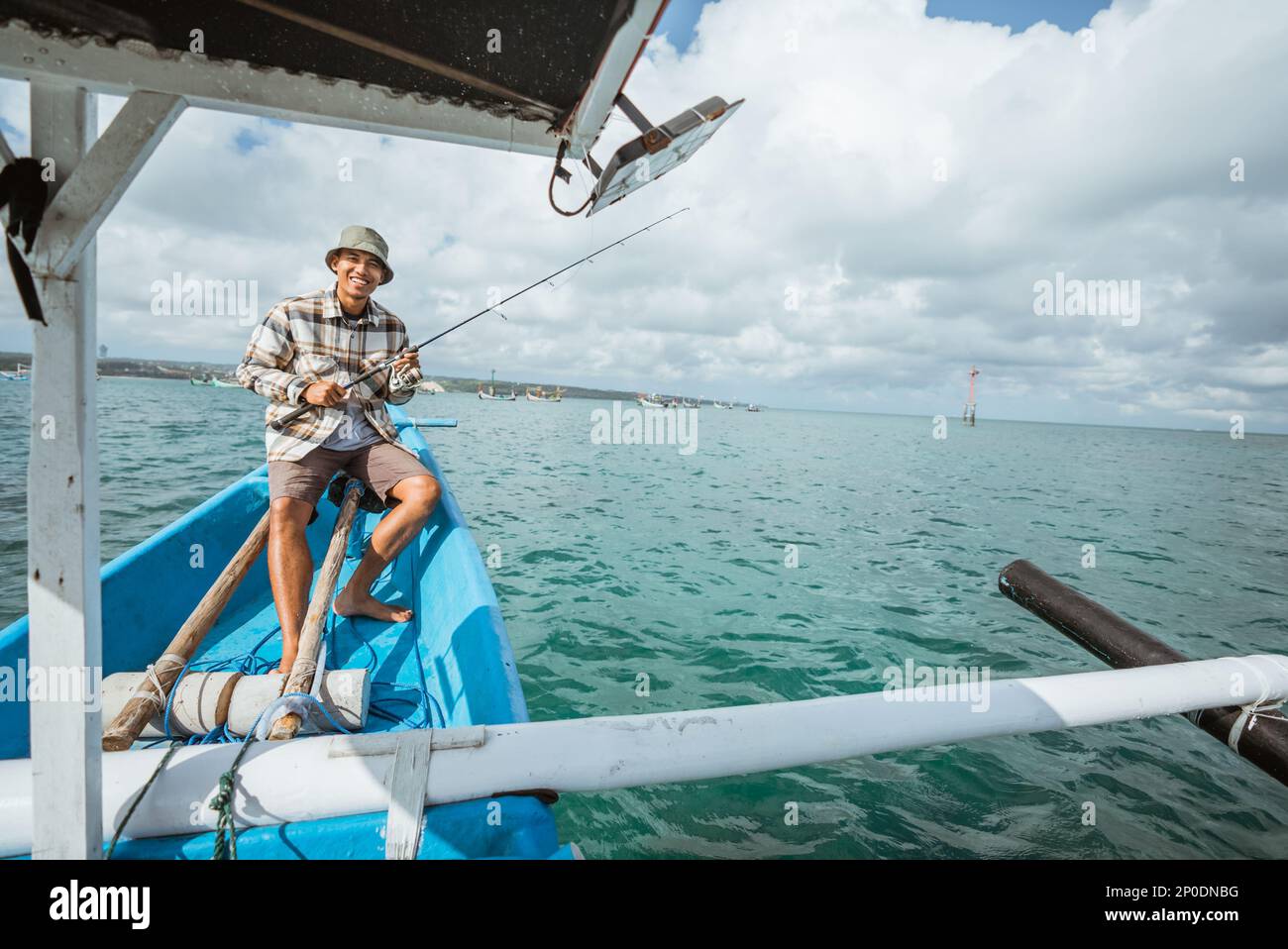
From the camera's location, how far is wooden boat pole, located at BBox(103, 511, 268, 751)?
2.31m

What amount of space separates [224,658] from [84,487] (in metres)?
2.80

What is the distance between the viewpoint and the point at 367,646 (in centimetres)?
382

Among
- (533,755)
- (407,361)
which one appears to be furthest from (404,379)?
(533,755)

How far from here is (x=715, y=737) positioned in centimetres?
200

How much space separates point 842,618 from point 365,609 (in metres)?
5.31

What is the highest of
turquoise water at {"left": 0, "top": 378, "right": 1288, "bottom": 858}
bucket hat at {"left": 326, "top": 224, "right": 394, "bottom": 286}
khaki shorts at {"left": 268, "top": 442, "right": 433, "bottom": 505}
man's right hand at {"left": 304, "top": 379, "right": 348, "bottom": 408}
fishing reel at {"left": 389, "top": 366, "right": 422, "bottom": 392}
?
bucket hat at {"left": 326, "top": 224, "right": 394, "bottom": 286}

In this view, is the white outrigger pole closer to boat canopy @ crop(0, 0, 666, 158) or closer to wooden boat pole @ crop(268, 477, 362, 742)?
wooden boat pole @ crop(268, 477, 362, 742)

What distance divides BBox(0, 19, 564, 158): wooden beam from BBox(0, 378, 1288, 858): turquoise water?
3.50m

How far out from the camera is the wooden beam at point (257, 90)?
1244 millimetres

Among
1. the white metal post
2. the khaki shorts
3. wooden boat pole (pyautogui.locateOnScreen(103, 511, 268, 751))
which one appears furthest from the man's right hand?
the white metal post

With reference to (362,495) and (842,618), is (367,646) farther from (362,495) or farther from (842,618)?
(842,618)

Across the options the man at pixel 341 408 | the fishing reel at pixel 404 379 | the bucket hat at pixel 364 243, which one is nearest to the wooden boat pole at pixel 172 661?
the man at pixel 341 408

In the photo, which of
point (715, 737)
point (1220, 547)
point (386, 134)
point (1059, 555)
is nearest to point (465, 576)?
point (715, 737)

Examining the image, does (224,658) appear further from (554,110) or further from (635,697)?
(554,110)
